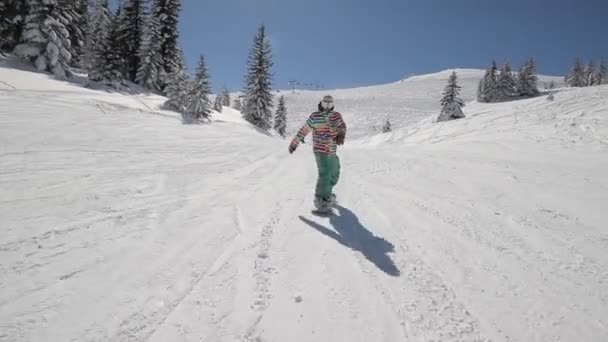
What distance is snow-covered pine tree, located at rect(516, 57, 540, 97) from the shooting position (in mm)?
74125

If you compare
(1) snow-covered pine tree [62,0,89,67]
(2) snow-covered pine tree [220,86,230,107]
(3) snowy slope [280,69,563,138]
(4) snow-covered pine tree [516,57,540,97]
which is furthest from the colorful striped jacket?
(2) snow-covered pine tree [220,86,230,107]

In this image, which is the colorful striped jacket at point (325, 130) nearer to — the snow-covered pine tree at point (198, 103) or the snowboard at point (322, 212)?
the snowboard at point (322, 212)

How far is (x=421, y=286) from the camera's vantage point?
3100mm

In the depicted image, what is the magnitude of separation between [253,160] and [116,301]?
752cm

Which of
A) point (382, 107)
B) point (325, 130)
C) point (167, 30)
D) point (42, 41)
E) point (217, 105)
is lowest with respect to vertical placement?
point (325, 130)

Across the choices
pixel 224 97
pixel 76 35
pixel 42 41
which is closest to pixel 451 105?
pixel 42 41

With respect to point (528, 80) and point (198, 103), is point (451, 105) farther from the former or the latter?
point (528, 80)

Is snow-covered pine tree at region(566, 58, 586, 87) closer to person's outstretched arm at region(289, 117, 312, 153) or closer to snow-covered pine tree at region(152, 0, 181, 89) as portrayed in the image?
snow-covered pine tree at region(152, 0, 181, 89)

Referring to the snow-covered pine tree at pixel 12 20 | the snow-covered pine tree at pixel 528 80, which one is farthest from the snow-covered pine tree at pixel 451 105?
the snow-covered pine tree at pixel 12 20

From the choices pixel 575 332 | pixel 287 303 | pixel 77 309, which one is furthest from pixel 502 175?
pixel 77 309

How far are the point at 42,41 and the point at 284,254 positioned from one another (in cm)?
3150

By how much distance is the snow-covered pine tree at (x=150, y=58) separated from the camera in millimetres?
34094

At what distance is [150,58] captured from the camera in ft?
114

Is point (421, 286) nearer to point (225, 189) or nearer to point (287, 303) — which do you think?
point (287, 303)
